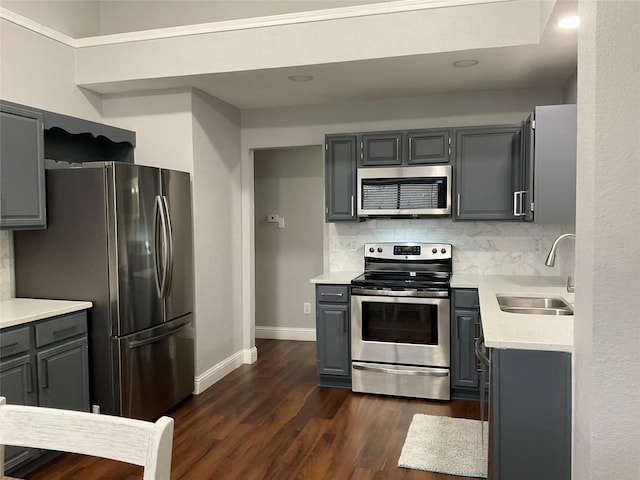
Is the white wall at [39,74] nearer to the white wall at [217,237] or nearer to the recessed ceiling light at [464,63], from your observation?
the white wall at [217,237]

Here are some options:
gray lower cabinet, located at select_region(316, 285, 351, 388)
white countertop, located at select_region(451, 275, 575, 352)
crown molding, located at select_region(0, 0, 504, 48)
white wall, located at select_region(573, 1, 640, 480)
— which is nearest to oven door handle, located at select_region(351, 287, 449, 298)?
gray lower cabinet, located at select_region(316, 285, 351, 388)

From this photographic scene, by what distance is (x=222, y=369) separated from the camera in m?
4.45

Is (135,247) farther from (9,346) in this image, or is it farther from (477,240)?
(477,240)

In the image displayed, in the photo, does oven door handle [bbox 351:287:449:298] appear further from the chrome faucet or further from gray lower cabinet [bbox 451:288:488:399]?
the chrome faucet

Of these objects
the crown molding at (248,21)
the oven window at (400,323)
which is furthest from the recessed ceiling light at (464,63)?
the oven window at (400,323)

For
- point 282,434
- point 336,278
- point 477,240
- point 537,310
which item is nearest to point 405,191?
point 477,240

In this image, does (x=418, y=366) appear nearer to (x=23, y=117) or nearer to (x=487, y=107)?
(x=487, y=107)

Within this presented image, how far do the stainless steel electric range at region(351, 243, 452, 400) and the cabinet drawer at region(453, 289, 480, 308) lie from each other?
0.06m

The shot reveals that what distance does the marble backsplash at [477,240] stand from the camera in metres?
4.20

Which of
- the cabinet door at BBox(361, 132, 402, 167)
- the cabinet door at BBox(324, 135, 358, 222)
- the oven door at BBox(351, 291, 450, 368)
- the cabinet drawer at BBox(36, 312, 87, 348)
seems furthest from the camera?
the cabinet door at BBox(324, 135, 358, 222)

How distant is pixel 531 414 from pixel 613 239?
0.88 metres

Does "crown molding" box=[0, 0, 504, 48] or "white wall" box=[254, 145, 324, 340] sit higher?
"crown molding" box=[0, 0, 504, 48]

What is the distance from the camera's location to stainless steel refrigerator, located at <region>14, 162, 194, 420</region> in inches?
123

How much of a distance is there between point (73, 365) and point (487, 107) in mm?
3501
